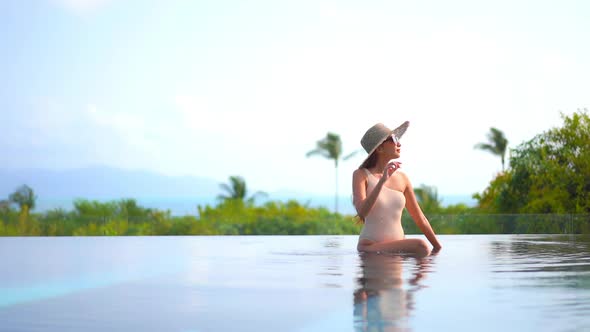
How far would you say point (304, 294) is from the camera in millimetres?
4508

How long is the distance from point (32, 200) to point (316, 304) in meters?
48.8

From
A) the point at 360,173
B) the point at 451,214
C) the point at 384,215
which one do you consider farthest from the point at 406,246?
the point at 451,214

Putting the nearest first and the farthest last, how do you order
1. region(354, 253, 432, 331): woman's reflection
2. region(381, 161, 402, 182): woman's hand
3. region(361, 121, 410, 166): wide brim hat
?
1. region(354, 253, 432, 331): woman's reflection
2. region(381, 161, 402, 182): woman's hand
3. region(361, 121, 410, 166): wide brim hat

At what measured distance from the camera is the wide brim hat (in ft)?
23.4

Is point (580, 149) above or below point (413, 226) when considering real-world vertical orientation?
above

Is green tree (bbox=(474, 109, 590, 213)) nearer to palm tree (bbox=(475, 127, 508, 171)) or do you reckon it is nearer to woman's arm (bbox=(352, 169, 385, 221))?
woman's arm (bbox=(352, 169, 385, 221))

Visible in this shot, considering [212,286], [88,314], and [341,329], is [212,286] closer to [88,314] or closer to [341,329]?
[88,314]

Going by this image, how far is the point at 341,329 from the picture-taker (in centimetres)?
322

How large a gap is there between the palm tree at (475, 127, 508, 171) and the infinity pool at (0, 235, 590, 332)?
47.8 metres

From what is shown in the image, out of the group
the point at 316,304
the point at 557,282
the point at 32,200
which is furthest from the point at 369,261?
the point at 32,200

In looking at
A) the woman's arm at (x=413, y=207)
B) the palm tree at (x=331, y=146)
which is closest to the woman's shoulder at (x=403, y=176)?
the woman's arm at (x=413, y=207)

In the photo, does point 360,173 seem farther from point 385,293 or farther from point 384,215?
point 385,293

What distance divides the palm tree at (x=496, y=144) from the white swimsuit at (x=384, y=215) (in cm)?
4806

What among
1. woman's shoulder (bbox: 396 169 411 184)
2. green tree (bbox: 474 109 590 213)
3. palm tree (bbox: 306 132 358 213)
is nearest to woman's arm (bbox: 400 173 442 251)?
woman's shoulder (bbox: 396 169 411 184)
